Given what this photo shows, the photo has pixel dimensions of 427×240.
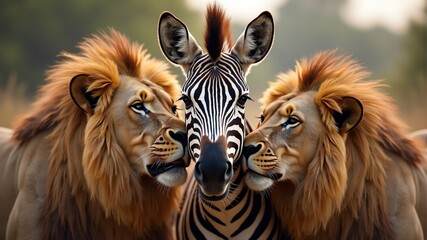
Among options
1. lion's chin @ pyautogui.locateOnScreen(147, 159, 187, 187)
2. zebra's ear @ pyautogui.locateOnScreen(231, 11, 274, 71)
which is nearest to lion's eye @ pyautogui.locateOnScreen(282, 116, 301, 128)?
zebra's ear @ pyautogui.locateOnScreen(231, 11, 274, 71)

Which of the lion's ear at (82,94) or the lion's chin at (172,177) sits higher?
the lion's ear at (82,94)

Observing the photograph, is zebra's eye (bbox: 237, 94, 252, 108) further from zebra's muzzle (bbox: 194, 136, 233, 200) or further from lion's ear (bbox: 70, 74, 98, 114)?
lion's ear (bbox: 70, 74, 98, 114)

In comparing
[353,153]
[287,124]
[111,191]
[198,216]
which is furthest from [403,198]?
[111,191]

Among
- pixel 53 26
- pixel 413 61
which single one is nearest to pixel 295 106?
pixel 413 61

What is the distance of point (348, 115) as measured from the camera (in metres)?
7.66

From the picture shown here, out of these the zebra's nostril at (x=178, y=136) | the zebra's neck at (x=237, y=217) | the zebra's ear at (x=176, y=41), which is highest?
the zebra's ear at (x=176, y=41)

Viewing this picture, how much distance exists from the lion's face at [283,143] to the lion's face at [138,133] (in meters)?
0.59

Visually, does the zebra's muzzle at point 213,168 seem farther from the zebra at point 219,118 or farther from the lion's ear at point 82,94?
the lion's ear at point 82,94

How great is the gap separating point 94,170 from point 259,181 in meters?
1.43

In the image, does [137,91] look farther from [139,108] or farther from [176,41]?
[176,41]

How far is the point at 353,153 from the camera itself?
7762 millimetres

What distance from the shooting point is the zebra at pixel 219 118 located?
→ 275 inches

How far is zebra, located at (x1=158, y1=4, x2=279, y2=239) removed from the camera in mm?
6980

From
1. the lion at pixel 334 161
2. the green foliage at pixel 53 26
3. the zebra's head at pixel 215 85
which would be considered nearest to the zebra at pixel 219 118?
the zebra's head at pixel 215 85
